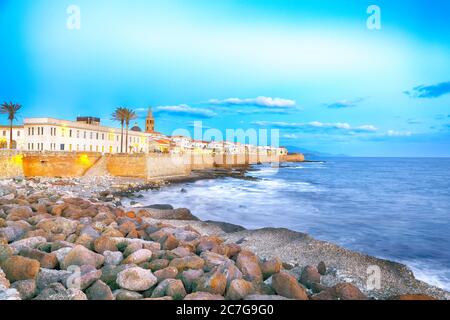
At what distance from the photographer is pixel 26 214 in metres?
9.03

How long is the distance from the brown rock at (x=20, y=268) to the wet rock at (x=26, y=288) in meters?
0.29

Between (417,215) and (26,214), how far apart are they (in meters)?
19.4

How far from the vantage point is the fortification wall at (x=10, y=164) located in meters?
23.5

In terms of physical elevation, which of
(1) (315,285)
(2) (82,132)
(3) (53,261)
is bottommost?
(1) (315,285)

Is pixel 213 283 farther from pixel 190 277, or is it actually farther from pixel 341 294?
pixel 341 294

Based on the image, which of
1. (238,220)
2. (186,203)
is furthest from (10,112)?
(238,220)

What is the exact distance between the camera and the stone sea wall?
992 inches

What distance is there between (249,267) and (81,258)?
287 cm

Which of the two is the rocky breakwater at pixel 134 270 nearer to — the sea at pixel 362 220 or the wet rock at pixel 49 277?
the wet rock at pixel 49 277

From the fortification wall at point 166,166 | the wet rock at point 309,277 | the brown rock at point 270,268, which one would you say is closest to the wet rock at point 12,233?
the brown rock at point 270,268

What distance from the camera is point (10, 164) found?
24.3m

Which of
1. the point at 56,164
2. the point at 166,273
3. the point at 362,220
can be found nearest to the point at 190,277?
the point at 166,273
